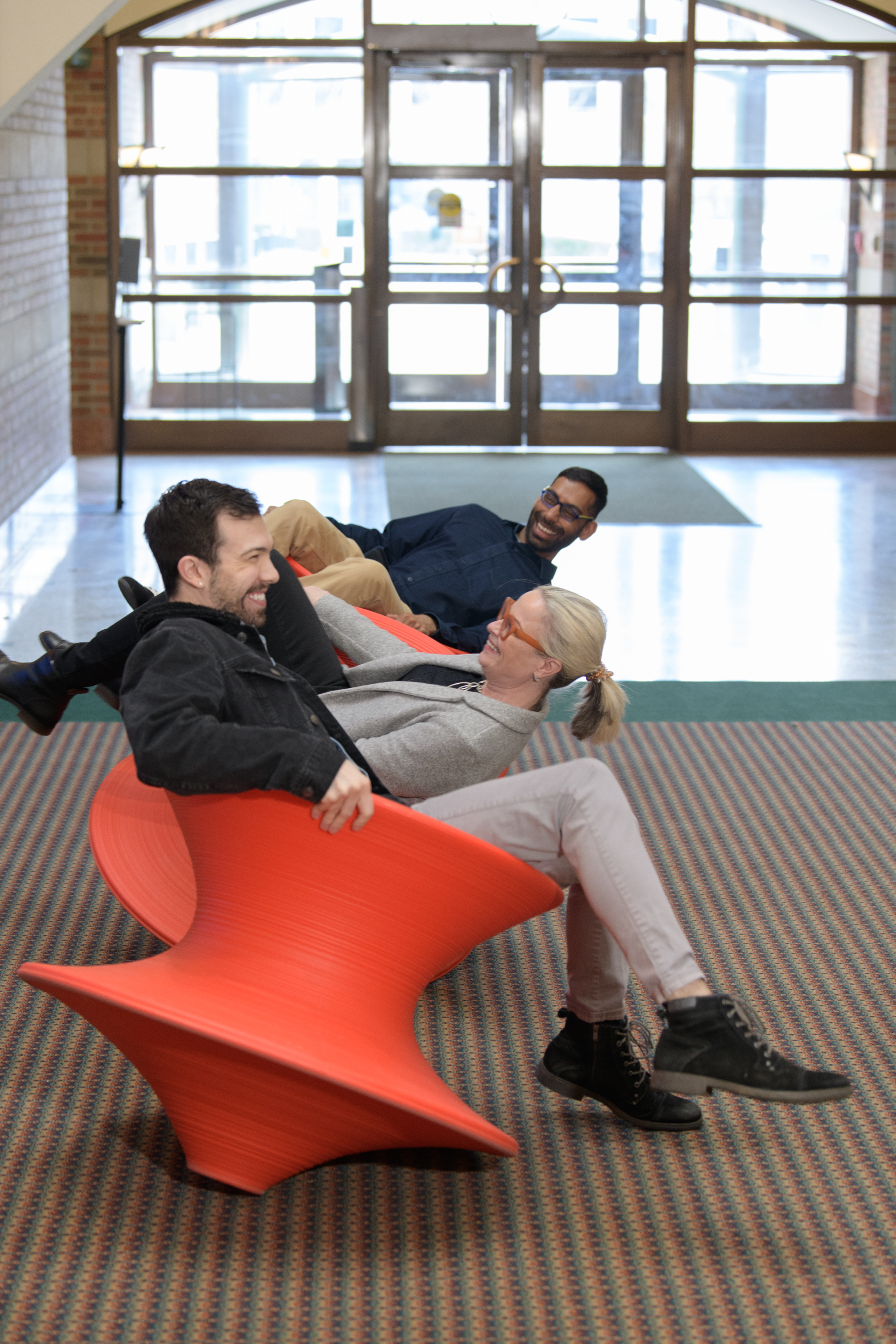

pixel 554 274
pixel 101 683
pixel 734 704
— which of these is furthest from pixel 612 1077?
pixel 554 274

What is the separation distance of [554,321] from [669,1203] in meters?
7.48

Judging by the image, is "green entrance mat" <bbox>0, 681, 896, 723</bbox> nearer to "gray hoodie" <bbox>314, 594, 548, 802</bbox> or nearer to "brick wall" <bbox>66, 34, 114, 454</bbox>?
"gray hoodie" <bbox>314, 594, 548, 802</bbox>

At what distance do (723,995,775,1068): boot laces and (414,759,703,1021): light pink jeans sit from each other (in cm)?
6

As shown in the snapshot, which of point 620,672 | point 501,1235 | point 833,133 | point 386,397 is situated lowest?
point 501,1235

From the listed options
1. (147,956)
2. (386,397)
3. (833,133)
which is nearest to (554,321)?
(386,397)

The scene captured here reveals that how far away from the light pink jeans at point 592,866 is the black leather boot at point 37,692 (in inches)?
49.0

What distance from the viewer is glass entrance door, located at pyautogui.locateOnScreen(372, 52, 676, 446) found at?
8.50 m

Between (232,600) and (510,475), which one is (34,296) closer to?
(510,475)

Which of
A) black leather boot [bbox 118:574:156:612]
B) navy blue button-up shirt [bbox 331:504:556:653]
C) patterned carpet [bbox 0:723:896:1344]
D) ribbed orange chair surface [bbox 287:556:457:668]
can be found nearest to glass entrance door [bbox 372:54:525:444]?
navy blue button-up shirt [bbox 331:504:556:653]

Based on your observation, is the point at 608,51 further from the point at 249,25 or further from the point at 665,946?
the point at 665,946

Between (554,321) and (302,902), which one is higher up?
(554,321)

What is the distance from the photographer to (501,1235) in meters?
1.85

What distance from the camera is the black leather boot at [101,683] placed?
3.04 meters

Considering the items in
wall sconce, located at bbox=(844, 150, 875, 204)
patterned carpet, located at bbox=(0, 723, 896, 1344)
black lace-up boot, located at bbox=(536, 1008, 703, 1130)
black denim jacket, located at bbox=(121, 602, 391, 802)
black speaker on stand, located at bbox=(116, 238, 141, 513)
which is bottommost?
patterned carpet, located at bbox=(0, 723, 896, 1344)
